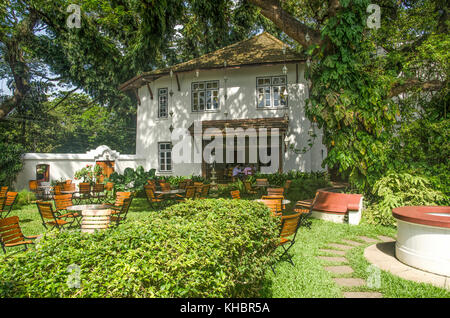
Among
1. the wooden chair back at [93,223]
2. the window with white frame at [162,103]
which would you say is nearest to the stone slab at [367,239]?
the wooden chair back at [93,223]

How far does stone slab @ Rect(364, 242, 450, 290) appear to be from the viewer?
448 centimetres

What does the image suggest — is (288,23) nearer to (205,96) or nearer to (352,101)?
(352,101)

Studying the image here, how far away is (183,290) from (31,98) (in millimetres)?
29583

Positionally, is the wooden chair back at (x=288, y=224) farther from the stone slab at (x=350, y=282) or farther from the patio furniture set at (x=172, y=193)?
the patio furniture set at (x=172, y=193)

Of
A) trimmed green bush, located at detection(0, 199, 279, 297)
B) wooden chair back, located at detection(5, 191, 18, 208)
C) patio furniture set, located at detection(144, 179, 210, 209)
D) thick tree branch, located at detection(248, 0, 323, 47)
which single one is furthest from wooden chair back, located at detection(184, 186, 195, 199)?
trimmed green bush, located at detection(0, 199, 279, 297)

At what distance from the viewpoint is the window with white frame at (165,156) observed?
19734 millimetres

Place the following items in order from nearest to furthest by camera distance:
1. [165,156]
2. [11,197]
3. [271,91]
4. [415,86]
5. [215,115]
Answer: [415,86]
[11,197]
[271,91]
[215,115]
[165,156]

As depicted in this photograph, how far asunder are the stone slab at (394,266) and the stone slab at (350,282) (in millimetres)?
748

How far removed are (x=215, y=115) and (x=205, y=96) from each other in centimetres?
152

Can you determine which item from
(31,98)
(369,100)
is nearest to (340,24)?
(369,100)

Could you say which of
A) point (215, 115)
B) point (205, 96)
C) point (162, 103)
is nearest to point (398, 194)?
point (215, 115)

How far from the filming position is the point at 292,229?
5207 millimetres

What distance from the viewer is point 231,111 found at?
18.5m
